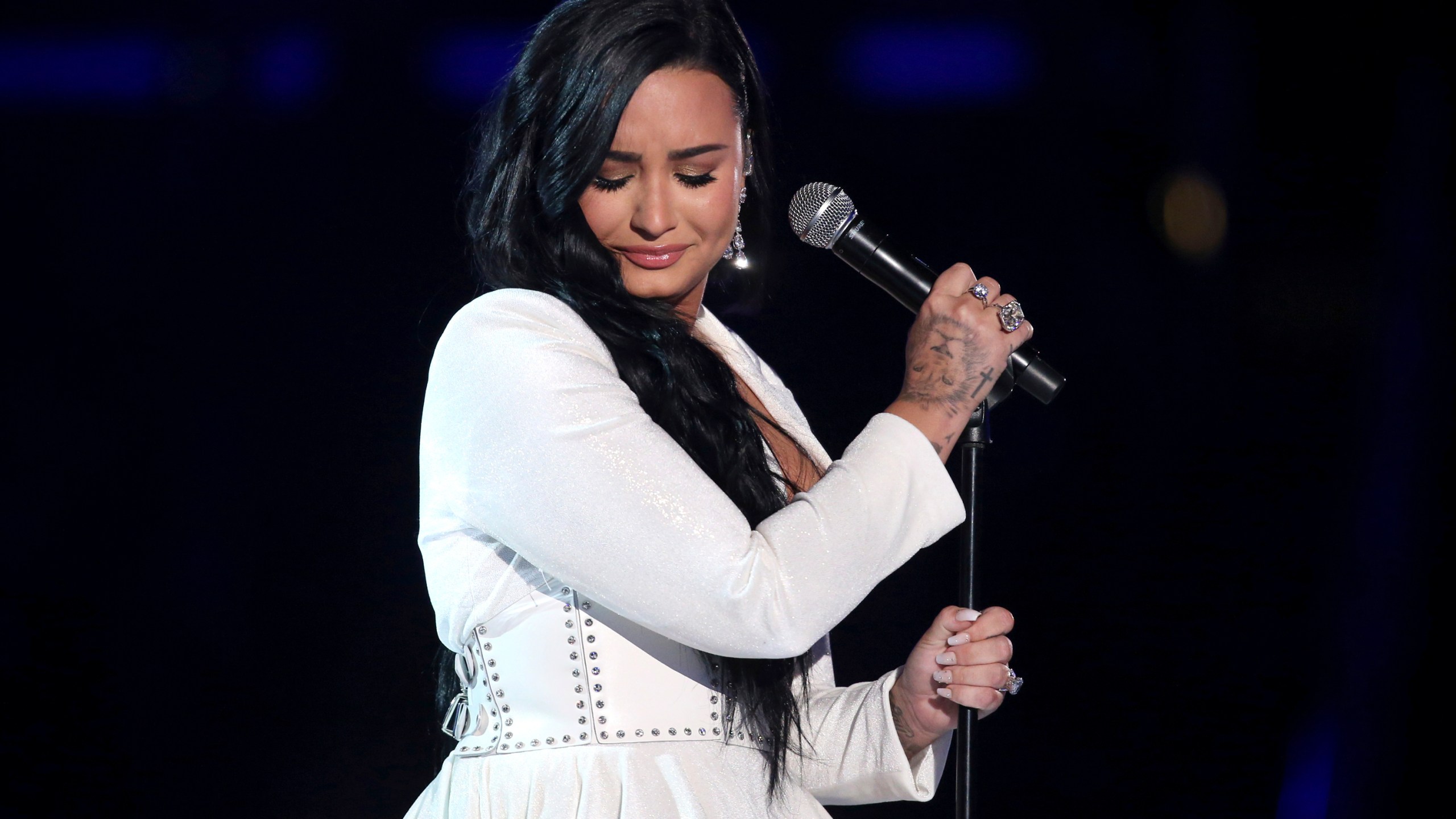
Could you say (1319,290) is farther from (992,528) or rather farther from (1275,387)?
(992,528)

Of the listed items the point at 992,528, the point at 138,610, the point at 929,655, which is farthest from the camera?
the point at 992,528

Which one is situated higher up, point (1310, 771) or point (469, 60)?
point (469, 60)

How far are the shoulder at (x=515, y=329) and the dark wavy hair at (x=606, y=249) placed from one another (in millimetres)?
42

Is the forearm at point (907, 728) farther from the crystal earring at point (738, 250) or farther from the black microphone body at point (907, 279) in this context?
the crystal earring at point (738, 250)

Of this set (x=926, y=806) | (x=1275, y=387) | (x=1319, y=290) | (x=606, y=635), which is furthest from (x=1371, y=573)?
(x=606, y=635)

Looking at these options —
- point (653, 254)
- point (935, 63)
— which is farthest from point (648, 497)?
point (935, 63)

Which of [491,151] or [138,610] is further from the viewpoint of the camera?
[138,610]

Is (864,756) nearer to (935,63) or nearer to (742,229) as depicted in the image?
(742,229)

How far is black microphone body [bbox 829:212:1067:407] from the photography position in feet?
3.72

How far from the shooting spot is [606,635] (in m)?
1.12

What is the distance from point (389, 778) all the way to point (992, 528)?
118cm

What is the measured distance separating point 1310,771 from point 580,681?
161cm

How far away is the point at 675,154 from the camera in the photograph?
49.9 inches

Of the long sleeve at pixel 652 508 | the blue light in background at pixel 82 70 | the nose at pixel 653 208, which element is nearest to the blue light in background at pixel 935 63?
the nose at pixel 653 208
